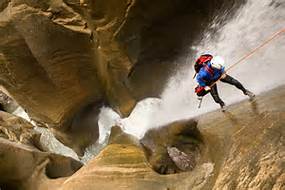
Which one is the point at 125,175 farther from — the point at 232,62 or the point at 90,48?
the point at 232,62

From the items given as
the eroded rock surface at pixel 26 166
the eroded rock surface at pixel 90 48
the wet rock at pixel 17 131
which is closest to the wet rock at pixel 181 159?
the eroded rock surface at pixel 90 48

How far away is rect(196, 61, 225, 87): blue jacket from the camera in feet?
27.7

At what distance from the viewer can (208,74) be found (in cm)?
852

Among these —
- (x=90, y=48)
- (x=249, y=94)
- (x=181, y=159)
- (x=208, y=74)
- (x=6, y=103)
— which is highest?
(x=208, y=74)

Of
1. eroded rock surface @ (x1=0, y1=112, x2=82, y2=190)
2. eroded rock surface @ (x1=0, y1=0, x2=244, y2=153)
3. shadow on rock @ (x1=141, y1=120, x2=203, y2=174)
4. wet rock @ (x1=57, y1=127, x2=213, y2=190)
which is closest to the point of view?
wet rock @ (x1=57, y1=127, x2=213, y2=190)

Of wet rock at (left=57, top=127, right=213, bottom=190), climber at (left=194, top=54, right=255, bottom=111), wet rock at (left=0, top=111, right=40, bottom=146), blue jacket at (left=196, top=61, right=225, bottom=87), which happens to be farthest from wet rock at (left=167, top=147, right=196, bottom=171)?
wet rock at (left=0, top=111, right=40, bottom=146)

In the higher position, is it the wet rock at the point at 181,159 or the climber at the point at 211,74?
the climber at the point at 211,74

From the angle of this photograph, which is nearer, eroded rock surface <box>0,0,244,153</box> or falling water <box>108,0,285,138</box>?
falling water <box>108,0,285,138</box>

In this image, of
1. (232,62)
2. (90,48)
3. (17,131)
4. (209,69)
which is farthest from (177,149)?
(17,131)

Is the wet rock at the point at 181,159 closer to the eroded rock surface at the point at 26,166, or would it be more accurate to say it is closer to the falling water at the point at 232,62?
the falling water at the point at 232,62

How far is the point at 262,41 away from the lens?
A: 991 cm

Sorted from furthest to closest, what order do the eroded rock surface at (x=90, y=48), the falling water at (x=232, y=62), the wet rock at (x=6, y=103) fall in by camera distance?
the wet rock at (x=6, y=103) → the eroded rock surface at (x=90, y=48) → the falling water at (x=232, y=62)

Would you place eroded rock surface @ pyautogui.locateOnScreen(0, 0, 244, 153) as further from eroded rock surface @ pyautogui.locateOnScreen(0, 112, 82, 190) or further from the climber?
the climber

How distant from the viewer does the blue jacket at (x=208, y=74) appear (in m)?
8.45
